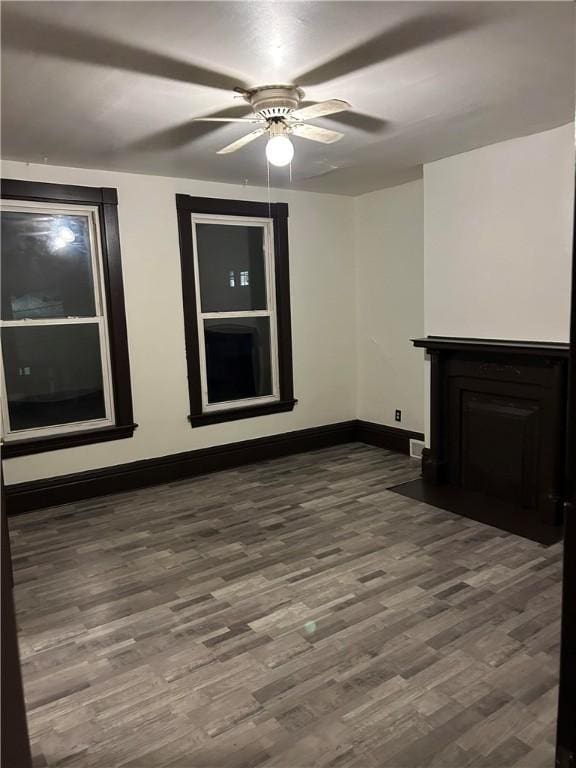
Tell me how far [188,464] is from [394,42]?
350 centimetres

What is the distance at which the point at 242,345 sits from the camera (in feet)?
17.0

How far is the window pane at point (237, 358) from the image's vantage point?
499cm

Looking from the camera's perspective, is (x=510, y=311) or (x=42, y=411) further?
(x=42, y=411)

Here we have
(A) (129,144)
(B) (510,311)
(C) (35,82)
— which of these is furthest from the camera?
(B) (510,311)

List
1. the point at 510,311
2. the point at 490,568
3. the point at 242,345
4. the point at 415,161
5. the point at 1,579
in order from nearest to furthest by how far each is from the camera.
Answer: the point at 1,579 → the point at 490,568 → the point at 510,311 → the point at 415,161 → the point at 242,345

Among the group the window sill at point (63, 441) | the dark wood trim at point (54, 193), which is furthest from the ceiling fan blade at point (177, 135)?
the window sill at point (63, 441)

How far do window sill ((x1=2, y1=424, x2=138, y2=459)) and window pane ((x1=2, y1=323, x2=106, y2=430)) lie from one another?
144mm

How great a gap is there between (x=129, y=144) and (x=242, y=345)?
2115 millimetres

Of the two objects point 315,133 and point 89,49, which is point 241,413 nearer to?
point 315,133

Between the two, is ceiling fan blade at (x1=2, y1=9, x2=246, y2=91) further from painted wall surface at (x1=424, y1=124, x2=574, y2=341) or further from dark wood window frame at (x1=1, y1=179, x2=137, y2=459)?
painted wall surface at (x1=424, y1=124, x2=574, y2=341)

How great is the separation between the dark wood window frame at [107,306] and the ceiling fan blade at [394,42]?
217 cm

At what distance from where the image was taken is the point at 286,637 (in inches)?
98.8

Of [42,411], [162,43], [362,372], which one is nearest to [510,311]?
[362,372]

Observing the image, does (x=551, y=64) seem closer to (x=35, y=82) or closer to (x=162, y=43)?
(x=162, y=43)
